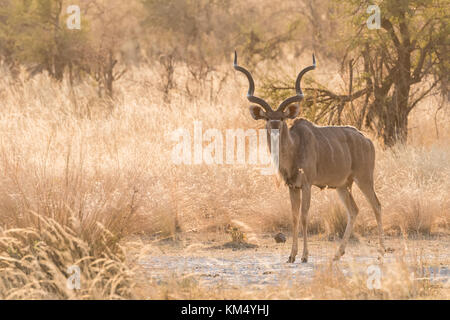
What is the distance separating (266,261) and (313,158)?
110 cm

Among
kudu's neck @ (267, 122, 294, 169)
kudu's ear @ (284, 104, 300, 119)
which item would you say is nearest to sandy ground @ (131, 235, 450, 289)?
kudu's neck @ (267, 122, 294, 169)

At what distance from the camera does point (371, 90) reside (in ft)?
42.6

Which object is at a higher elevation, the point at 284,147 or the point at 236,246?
the point at 284,147

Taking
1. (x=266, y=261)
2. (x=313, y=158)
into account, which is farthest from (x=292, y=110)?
(x=266, y=261)

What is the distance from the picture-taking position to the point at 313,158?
806cm

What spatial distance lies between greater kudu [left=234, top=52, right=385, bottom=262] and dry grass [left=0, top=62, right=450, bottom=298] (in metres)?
A: 0.49

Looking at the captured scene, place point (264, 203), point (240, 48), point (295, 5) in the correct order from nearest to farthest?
point (264, 203) < point (240, 48) < point (295, 5)

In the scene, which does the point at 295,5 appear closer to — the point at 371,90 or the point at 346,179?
the point at 371,90

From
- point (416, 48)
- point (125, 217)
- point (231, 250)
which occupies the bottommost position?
point (231, 250)

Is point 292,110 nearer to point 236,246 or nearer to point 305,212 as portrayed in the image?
point 305,212

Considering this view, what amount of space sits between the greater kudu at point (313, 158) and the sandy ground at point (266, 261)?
1.01 ft
